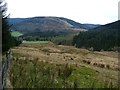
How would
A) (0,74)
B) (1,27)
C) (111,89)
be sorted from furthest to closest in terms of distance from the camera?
(1,27) → (111,89) → (0,74)

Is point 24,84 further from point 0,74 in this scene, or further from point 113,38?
point 113,38

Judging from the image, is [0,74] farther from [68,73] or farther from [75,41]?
[75,41]

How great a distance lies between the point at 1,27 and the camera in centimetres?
3100

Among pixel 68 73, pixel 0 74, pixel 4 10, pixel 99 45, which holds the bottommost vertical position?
pixel 99 45

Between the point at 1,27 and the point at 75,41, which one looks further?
the point at 75,41

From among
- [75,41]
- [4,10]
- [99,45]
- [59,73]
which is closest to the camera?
[59,73]

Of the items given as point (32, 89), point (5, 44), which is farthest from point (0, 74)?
point (5, 44)

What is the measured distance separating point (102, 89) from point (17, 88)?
7.01m

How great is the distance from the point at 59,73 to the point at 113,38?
16055cm

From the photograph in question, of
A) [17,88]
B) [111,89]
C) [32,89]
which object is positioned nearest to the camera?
[17,88]

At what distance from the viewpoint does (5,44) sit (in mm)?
34594

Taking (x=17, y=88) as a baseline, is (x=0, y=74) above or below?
above

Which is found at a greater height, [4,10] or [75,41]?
[4,10]

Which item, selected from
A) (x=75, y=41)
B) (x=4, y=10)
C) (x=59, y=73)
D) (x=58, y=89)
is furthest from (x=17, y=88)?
(x=75, y=41)
